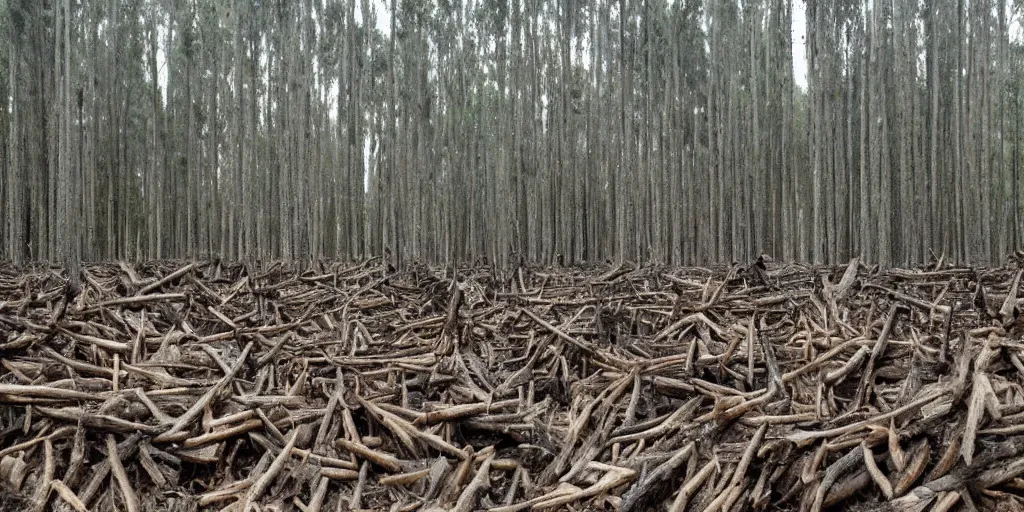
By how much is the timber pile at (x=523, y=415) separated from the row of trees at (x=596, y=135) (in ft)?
26.7

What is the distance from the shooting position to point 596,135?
16047 mm

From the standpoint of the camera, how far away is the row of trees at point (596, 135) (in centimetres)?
1234

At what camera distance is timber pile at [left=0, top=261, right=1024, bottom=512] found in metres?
1.46

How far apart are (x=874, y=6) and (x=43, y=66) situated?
1841 cm

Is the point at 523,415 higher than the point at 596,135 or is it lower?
lower

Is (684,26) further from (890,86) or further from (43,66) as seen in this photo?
(43,66)

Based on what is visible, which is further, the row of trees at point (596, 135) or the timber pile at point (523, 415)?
the row of trees at point (596, 135)

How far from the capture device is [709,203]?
1520 centimetres

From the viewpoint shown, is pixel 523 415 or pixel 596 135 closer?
pixel 523 415

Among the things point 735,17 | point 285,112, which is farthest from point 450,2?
point 735,17

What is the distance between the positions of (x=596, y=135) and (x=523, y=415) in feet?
47.4

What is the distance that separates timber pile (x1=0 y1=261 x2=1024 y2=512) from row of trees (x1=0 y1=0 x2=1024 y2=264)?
8.12 m

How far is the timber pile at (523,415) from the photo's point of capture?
1458 mm

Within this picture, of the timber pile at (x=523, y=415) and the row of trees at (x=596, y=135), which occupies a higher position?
the row of trees at (x=596, y=135)
